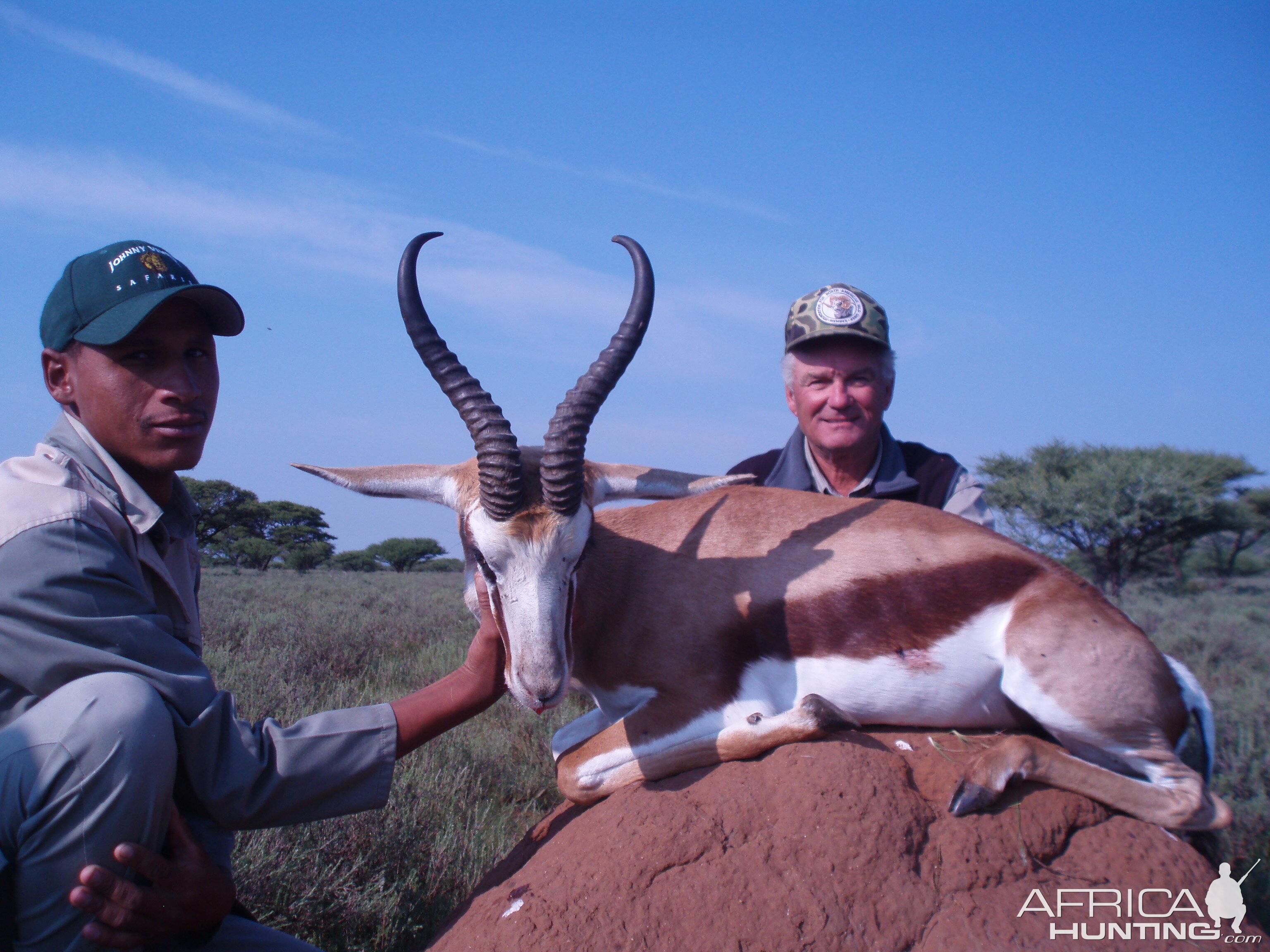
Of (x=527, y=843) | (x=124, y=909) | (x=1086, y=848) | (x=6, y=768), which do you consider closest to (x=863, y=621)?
(x=1086, y=848)

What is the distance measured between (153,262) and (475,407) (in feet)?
4.50

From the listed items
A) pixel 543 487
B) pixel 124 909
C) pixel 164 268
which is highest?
pixel 164 268

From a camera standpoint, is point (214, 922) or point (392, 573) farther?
point (392, 573)

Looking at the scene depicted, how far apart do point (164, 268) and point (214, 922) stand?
91.3 inches

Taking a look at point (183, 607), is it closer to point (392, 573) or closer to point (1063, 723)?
point (1063, 723)

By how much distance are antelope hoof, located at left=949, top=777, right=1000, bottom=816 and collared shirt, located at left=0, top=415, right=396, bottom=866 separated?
2.12 m

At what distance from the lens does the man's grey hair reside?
566 cm

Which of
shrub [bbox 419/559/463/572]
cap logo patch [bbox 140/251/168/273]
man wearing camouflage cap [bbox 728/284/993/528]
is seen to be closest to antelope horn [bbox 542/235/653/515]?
cap logo patch [bbox 140/251/168/273]

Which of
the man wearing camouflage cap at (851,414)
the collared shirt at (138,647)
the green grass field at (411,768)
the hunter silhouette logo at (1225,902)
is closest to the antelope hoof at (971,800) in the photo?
the hunter silhouette logo at (1225,902)

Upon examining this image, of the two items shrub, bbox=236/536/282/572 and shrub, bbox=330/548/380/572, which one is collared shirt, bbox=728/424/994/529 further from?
shrub, bbox=330/548/380/572

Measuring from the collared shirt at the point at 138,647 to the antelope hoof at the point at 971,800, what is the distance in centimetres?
212

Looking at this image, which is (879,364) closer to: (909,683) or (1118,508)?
(909,683)

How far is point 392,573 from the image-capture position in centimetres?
3147

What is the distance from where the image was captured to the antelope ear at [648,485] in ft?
13.8
